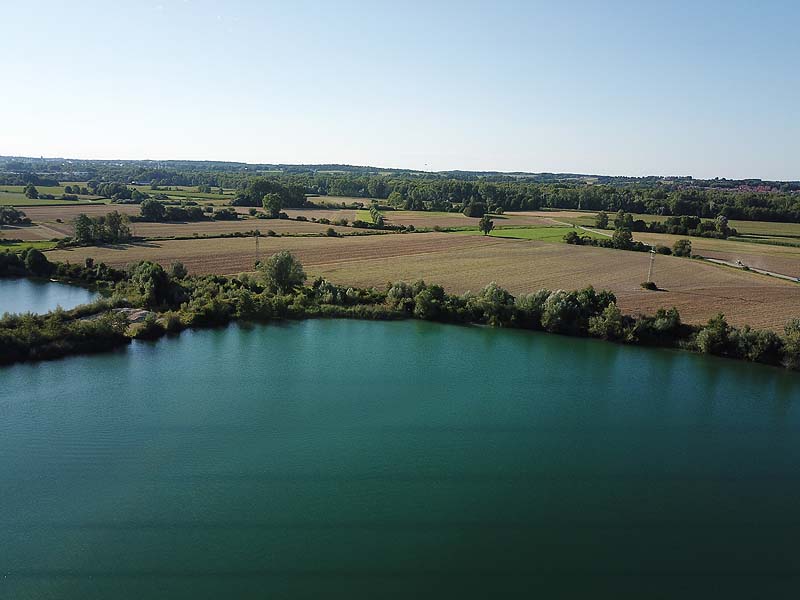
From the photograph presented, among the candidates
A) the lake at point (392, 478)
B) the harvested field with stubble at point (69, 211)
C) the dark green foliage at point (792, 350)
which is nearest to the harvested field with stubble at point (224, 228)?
the harvested field with stubble at point (69, 211)

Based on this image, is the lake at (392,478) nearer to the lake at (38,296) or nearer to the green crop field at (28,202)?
the lake at (38,296)

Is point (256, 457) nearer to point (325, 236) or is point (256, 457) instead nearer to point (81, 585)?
point (81, 585)

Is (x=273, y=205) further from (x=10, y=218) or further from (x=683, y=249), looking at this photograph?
(x=683, y=249)

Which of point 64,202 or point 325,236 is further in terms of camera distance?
point 64,202

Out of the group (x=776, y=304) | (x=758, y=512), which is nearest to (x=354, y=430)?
(x=758, y=512)

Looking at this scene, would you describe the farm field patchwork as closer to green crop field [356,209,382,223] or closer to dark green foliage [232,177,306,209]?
green crop field [356,209,382,223]

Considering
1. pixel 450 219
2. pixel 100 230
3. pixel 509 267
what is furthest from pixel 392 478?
pixel 450 219
